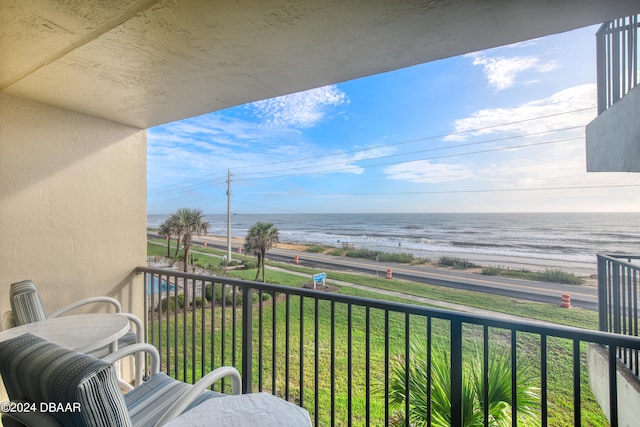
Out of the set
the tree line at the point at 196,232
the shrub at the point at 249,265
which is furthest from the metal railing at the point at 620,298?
the shrub at the point at 249,265

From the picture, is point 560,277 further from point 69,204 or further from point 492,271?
point 69,204

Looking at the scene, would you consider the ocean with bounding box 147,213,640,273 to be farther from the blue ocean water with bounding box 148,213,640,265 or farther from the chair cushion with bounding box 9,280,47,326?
the chair cushion with bounding box 9,280,47,326

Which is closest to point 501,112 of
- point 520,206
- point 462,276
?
point 520,206

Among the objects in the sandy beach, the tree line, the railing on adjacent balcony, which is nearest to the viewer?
the railing on adjacent balcony

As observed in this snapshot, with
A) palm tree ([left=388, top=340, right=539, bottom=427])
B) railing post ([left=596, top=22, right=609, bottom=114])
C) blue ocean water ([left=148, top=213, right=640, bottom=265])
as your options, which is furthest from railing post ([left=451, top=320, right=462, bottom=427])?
blue ocean water ([left=148, top=213, right=640, bottom=265])

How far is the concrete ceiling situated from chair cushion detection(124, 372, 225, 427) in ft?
5.48

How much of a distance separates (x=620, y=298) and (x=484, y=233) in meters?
25.8

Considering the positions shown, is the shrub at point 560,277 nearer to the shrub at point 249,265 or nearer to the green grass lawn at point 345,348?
the green grass lawn at point 345,348

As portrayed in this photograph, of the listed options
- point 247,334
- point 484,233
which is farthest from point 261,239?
point 484,233

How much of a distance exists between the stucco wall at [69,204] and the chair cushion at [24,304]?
0.56 meters

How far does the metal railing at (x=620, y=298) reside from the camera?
2.76 meters

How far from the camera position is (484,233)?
2606 centimetres

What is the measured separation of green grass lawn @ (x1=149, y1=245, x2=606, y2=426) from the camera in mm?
2309

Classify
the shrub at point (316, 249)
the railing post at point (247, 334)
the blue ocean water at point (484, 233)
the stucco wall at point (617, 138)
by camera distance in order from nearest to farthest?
the railing post at point (247, 334) → the stucco wall at point (617, 138) → the blue ocean water at point (484, 233) → the shrub at point (316, 249)
